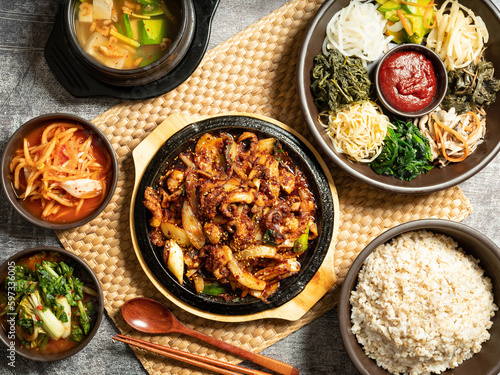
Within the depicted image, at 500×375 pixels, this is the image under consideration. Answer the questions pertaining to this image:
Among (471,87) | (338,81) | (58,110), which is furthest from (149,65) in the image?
(471,87)

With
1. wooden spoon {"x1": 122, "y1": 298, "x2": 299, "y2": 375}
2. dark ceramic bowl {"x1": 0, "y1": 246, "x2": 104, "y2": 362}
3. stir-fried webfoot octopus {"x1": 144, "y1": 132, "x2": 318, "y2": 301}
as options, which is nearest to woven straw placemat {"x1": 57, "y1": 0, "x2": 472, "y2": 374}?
wooden spoon {"x1": 122, "y1": 298, "x2": 299, "y2": 375}

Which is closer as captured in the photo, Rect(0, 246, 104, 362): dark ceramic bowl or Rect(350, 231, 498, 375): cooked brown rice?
Rect(350, 231, 498, 375): cooked brown rice

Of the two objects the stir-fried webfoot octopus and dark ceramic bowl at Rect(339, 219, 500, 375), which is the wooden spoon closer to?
the stir-fried webfoot octopus

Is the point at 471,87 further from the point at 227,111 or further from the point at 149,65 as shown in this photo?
the point at 149,65

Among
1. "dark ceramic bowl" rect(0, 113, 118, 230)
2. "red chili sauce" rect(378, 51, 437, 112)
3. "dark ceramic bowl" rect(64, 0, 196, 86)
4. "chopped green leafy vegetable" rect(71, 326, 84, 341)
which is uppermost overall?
"red chili sauce" rect(378, 51, 437, 112)

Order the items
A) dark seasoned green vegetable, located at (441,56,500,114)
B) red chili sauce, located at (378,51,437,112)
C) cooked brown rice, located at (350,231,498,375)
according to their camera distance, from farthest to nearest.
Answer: dark seasoned green vegetable, located at (441,56,500,114) < red chili sauce, located at (378,51,437,112) < cooked brown rice, located at (350,231,498,375)

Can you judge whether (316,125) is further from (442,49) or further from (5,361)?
(5,361)

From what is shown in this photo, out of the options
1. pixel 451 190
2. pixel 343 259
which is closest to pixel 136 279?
pixel 343 259
